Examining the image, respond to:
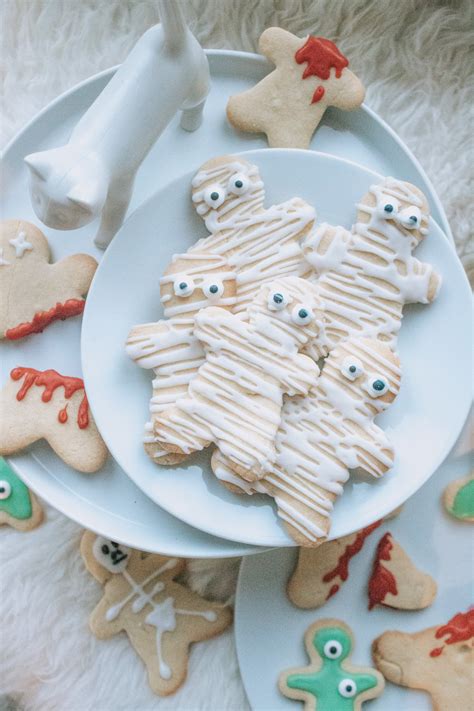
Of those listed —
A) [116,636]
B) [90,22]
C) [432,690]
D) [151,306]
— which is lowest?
[116,636]

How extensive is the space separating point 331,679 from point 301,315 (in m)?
0.42

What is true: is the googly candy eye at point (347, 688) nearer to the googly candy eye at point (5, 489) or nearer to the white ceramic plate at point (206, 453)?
the white ceramic plate at point (206, 453)

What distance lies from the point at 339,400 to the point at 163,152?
351mm

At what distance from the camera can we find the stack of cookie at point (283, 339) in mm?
796

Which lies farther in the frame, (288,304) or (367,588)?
(367,588)

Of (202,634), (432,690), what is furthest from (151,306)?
(432,690)

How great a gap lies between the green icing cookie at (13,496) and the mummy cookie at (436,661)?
0.43 meters

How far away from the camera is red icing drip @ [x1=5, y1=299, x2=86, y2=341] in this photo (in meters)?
0.91

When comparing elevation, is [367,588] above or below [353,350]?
below

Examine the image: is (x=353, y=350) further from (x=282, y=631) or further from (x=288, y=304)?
(x=282, y=631)

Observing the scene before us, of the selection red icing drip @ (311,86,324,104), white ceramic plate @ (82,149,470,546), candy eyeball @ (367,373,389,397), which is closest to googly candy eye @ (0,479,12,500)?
white ceramic plate @ (82,149,470,546)

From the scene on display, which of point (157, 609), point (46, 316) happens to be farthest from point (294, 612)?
point (46, 316)

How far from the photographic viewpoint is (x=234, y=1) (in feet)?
3.28

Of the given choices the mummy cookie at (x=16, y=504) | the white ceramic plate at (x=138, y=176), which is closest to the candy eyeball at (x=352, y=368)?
the white ceramic plate at (x=138, y=176)
